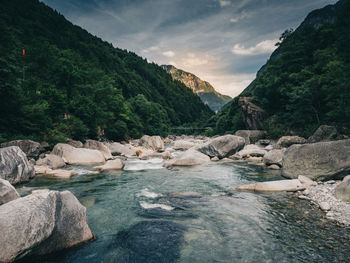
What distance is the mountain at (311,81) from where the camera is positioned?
53.8 feet

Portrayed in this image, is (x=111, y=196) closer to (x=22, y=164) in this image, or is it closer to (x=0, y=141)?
(x=22, y=164)

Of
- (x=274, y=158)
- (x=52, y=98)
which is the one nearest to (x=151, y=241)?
(x=274, y=158)

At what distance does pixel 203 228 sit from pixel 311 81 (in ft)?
73.3

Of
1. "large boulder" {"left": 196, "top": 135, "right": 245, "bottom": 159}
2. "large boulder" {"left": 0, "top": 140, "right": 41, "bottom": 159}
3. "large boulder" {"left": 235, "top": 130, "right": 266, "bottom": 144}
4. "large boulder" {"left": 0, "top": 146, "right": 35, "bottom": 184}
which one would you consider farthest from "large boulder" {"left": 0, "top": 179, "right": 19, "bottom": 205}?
"large boulder" {"left": 235, "top": 130, "right": 266, "bottom": 144}

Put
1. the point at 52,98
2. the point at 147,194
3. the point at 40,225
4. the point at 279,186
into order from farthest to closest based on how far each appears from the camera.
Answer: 1. the point at 52,98
2. the point at 147,194
3. the point at 279,186
4. the point at 40,225

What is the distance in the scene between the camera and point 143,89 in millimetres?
100062

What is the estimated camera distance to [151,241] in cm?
412

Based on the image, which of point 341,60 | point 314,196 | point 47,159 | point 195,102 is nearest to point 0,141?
point 47,159

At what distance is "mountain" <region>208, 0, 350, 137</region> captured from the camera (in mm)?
16406

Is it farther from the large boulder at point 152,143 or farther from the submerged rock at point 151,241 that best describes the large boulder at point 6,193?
the large boulder at point 152,143

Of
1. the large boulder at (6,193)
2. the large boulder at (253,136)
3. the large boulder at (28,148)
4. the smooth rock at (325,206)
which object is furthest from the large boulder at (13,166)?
the large boulder at (253,136)

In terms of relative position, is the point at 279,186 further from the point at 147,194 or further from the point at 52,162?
the point at 52,162

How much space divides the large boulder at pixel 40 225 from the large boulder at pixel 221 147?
13.5 metres

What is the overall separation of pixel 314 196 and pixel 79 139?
74.1 ft
